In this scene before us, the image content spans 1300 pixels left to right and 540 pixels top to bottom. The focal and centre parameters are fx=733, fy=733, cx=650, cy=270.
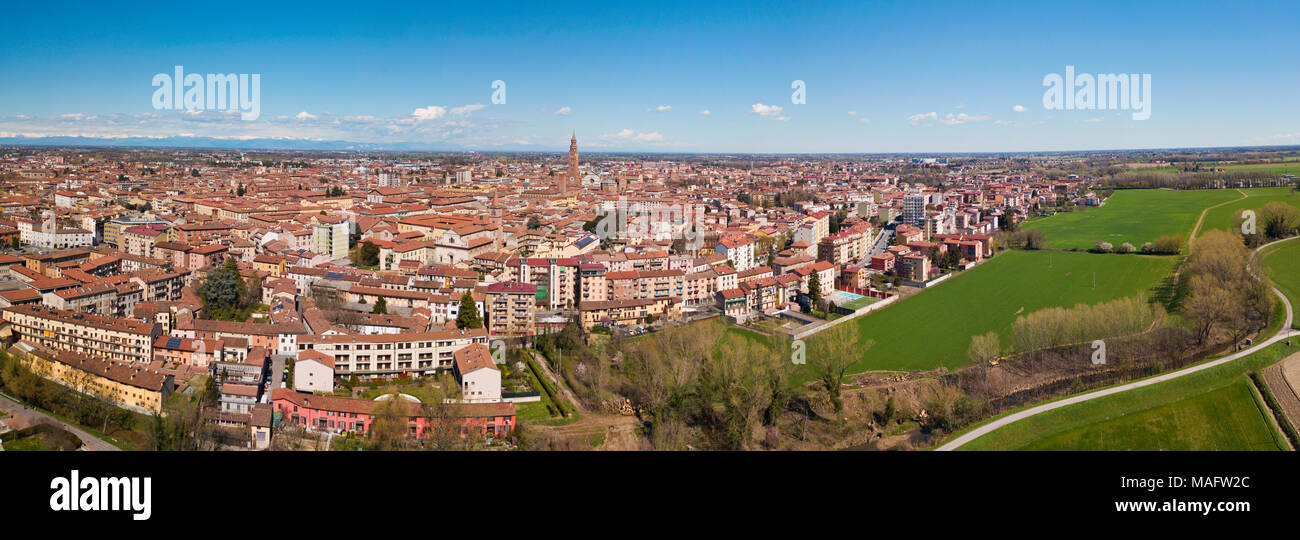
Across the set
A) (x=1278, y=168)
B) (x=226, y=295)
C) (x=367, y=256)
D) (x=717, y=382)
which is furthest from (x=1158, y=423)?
(x=1278, y=168)

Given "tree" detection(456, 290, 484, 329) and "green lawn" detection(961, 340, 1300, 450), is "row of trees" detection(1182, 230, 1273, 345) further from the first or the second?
"tree" detection(456, 290, 484, 329)

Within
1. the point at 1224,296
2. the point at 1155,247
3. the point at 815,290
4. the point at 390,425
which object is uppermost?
the point at 1155,247

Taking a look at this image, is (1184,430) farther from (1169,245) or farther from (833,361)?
(1169,245)

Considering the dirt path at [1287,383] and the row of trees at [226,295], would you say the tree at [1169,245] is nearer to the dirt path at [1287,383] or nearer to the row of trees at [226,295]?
the dirt path at [1287,383]

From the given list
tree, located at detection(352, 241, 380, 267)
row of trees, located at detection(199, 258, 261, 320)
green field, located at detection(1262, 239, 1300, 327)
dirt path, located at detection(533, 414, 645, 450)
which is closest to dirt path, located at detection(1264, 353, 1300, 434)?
green field, located at detection(1262, 239, 1300, 327)

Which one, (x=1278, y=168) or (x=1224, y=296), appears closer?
(x=1224, y=296)

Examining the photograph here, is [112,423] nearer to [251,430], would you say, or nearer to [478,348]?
[251,430]
